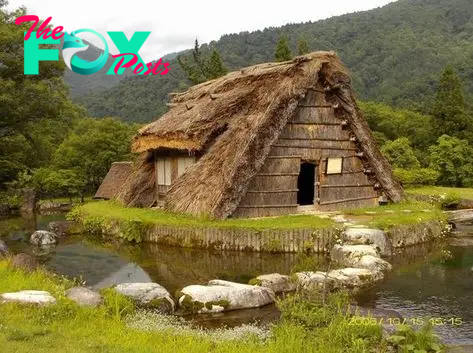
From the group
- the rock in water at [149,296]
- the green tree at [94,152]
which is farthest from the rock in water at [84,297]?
the green tree at [94,152]

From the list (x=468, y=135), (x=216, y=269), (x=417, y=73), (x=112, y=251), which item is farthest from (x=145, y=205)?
(x=417, y=73)

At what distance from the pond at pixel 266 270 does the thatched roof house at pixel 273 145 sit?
2.46 meters

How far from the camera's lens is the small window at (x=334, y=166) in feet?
64.8

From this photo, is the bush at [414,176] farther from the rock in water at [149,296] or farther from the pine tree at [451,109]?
the rock in water at [149,296]

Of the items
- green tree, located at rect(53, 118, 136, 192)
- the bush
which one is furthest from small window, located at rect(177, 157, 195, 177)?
green tree, located at rect(53, 118, 136, 192)

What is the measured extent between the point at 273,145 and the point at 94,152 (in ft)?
70.2

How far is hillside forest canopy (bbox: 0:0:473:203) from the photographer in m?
31.0

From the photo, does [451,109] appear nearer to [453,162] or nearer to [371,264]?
[453,162]

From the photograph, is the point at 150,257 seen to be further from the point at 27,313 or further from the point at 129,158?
the point at 129,158

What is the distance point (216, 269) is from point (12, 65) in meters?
21.9

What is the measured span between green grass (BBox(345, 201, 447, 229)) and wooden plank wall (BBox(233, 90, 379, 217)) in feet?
3.15

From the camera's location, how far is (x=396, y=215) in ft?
58.4

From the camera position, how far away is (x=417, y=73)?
7369 cm

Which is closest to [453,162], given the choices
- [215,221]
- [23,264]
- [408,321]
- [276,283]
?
[215,221]
